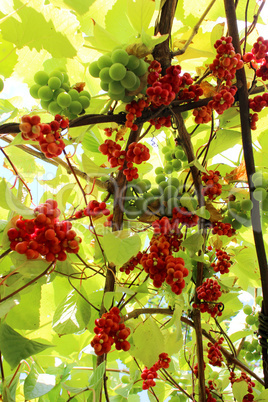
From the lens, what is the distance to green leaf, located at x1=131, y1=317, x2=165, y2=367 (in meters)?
0.64

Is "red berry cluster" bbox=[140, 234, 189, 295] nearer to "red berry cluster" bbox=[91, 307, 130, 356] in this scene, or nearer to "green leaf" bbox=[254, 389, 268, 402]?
"red berry cluster" bbox=[91, 307, 130, 356]

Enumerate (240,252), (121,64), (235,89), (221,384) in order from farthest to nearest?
(221,384)
(240,252)
(235,89)
(121,64)

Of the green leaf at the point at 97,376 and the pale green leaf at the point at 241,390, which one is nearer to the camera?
the green leaf at the point at 97,376

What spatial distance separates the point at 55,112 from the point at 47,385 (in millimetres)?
466

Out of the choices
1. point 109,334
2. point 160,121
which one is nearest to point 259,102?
point 160,121

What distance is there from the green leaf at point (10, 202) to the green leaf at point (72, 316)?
252 mm

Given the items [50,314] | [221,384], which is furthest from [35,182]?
[221,384]

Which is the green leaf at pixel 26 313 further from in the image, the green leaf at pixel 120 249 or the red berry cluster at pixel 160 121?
the red berry cluster at pixel 160 121

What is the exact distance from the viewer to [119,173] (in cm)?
68

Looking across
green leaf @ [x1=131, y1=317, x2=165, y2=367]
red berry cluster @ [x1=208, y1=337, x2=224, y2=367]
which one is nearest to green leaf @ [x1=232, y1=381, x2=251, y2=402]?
red berry cluster @ [x1=208, y1=337, x2=224, y2=367]

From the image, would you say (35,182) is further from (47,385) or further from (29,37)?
(47,385)

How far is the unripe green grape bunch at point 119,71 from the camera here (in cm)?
51

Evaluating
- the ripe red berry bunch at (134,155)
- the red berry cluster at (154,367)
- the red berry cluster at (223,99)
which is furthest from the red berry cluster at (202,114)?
the red berry cluster at (154,367)

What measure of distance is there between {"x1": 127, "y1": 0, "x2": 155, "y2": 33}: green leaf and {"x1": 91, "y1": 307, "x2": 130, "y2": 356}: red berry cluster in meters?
0.51
